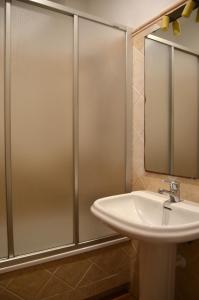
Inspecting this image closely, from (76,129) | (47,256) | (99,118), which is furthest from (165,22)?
(47,256)

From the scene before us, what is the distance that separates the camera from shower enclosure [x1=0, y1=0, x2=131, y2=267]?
1.20 m

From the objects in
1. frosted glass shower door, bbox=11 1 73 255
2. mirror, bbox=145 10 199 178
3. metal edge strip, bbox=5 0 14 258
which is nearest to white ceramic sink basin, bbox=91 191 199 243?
mirror, bbox=145 10 199 178

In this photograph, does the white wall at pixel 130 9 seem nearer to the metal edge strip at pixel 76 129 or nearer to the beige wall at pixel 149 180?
the beige wall at pixel 149 180

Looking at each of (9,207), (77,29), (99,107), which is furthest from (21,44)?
(9,207)

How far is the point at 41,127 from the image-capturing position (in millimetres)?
1286

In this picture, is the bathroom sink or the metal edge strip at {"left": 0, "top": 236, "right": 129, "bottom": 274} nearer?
the bathroom sink

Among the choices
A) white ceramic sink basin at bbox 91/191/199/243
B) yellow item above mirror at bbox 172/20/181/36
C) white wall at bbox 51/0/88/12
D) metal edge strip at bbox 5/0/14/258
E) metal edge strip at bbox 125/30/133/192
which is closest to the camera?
white ceramic sink basin at bbox 91/191/199/243

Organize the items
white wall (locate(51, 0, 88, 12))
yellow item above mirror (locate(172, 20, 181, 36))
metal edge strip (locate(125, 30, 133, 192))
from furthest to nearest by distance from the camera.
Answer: white wall (locate(51, 0, 88, 12)), metal edge strip (locate(125, 30, 133, 192)), yellow item above mirror (locate(172, 20, 181, 36))

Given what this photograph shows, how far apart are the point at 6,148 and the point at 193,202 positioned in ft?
3.51

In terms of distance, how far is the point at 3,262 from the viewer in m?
1.18

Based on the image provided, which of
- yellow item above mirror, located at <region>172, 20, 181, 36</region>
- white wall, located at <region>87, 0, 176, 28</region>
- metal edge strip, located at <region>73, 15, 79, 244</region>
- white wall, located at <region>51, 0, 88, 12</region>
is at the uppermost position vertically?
white wall, located at <region>51, 0, 88, 12</region>

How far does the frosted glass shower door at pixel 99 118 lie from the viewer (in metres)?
1.43

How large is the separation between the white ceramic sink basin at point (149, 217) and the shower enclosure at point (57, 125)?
0.24 meters

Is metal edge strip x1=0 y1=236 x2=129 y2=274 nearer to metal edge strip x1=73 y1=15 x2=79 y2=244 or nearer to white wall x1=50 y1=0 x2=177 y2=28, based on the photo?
metal edge strip x1=73 y1=15 x2=79 y2=244
